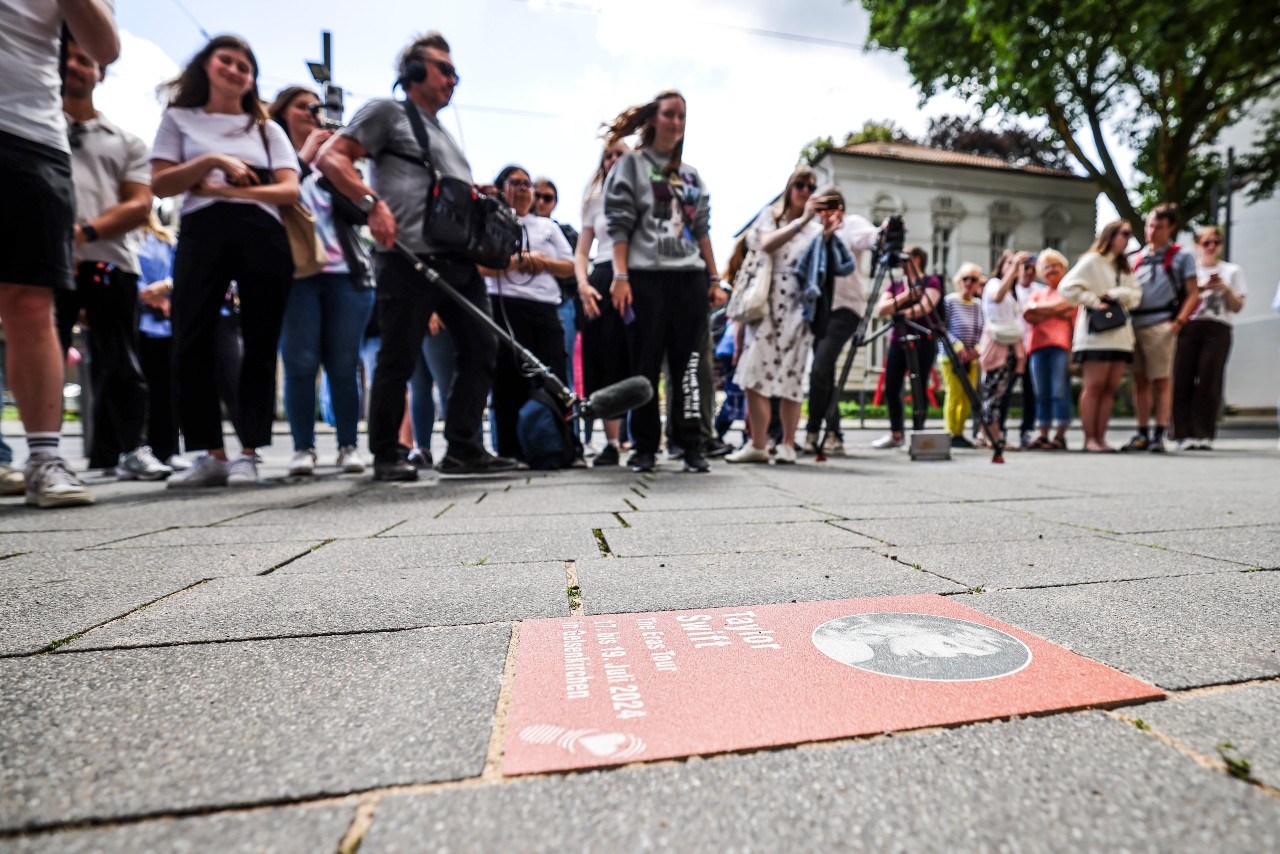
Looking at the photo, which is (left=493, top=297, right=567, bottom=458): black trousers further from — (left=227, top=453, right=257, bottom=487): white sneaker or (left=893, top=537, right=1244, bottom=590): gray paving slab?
(left=893, top=537, right=1244, bottom=590): gray paving slab

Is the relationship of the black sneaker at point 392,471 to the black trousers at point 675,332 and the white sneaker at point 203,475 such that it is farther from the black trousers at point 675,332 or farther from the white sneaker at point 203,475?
the black trousers at point 675,332

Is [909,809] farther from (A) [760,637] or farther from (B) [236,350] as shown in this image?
(B) [236,350]

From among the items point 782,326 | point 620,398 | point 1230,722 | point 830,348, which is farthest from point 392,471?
point 1230,722

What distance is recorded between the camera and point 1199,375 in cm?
602

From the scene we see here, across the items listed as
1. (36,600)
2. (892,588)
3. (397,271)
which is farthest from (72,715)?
(397,271)

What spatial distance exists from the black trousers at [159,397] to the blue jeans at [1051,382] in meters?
7.03

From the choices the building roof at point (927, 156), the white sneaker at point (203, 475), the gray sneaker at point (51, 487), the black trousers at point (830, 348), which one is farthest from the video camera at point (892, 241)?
the building roof at point (927, 156)

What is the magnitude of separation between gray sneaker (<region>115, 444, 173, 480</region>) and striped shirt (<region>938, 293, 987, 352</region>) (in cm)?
679

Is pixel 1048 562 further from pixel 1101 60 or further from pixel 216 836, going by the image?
pixel 1101 60

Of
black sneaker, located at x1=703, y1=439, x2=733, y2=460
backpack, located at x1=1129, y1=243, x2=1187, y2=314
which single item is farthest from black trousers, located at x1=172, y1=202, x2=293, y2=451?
backpack, located at x1=1129, y1=243, x2=1187, y2=314

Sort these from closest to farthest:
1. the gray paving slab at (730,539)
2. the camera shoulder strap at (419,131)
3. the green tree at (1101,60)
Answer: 1. the gray paving slab at (730,539)
2. the camera shoulder strap at (419,131)
3. the green tree at (1101,60)

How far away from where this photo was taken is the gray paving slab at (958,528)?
182 centimetres

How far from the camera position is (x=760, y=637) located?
985 mm

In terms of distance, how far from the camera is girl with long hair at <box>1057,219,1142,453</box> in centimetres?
552
